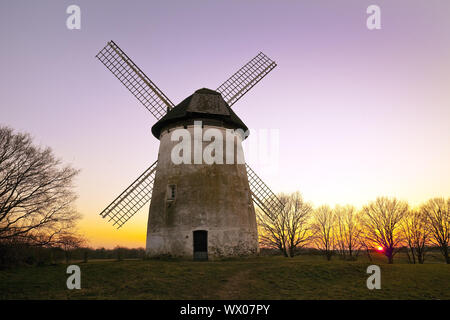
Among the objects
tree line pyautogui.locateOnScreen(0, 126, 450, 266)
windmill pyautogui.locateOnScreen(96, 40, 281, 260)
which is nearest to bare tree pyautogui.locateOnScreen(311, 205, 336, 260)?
tree line pyautogui.locateOnScreen(0, 126, 450, 266)

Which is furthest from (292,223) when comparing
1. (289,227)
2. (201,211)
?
(201,211)

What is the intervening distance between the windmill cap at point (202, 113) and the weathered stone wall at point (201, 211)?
1.72 feet

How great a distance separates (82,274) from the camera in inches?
481

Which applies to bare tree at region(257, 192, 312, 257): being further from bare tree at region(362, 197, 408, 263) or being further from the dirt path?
the dirt path

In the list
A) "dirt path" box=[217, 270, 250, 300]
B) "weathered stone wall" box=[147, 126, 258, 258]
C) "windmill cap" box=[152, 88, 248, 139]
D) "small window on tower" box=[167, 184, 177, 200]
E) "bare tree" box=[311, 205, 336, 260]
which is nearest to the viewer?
"dirt path" box=[217, 270, 250, 300]

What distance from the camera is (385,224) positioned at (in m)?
39.8

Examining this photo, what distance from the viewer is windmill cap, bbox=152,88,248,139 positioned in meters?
17.6

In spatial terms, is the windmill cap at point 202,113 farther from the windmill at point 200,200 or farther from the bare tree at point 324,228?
the bare tree at point 324,228

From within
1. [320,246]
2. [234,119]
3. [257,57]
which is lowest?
[320,246]

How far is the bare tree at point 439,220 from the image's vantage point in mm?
35969

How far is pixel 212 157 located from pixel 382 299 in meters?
10.8

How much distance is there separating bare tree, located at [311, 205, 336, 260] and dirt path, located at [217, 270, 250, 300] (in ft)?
111

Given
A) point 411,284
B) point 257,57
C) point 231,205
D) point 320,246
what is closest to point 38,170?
point 231,205

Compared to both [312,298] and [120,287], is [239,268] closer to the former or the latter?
[312,298]
